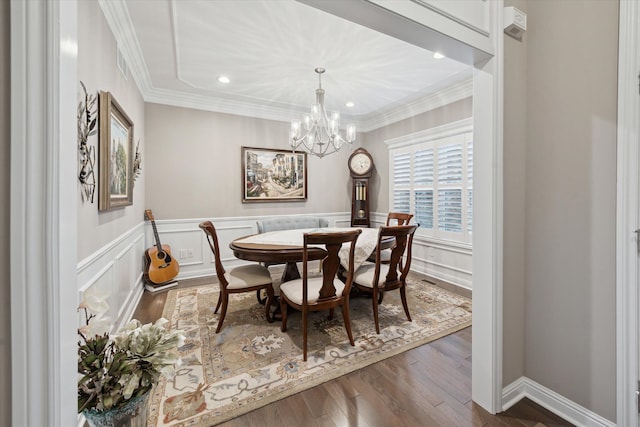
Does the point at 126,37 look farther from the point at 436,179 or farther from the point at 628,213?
the point at 436,179

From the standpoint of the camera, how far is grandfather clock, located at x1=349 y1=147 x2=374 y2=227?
4.93m

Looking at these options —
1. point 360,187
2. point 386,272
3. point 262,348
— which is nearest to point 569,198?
point 386,272

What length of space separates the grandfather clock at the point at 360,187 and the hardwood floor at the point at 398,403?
3075 millimetres

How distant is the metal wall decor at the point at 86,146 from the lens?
1.56 metres

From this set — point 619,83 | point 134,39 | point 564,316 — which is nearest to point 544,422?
point 564,316

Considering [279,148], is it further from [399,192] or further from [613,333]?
[613,333]

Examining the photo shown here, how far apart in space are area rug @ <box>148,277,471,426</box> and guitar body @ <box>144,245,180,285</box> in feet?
1.43

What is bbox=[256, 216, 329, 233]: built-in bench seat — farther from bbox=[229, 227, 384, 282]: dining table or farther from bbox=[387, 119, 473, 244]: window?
bbox=[387, 119, 473, 244]: window

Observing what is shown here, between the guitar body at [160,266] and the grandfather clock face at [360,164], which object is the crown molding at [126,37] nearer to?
the guitar body at [160,266]

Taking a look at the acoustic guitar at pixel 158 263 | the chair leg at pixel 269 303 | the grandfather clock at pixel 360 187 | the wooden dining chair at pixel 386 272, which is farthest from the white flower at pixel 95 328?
the grandfather clock at pixel 360 187

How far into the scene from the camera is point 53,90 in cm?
66

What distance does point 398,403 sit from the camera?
1.61 meters

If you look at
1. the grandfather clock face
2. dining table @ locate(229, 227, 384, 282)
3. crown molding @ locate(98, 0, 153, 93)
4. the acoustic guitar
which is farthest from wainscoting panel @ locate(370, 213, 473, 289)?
crown molding @ locate(98, 0, 153, 93)

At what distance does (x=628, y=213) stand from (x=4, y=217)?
7.45 ft
